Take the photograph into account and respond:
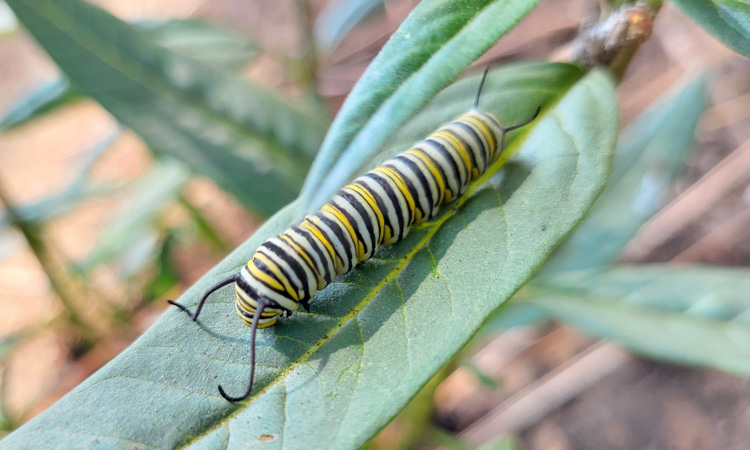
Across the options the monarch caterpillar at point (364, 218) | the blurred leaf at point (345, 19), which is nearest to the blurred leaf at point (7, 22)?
the blurred leaf at point (345, 19)

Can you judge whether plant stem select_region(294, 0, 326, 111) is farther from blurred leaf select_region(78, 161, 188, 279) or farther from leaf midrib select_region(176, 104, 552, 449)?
leaf midrib select_region(176, 104, 552, 449)

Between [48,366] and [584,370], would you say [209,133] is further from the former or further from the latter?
[48,366]

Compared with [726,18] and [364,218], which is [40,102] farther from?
[726,18]

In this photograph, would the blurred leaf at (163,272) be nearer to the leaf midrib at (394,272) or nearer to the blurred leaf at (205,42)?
the blurred leaf at (205,42)

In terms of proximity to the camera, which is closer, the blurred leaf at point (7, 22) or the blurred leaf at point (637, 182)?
the blurred leaf at point (637, 182)

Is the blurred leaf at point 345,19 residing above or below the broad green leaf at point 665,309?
above

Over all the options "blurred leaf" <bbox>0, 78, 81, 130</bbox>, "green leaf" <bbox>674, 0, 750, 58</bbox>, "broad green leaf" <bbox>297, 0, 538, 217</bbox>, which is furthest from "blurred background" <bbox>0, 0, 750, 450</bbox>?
"broad green leaf" <bbox>297, 0, 538, 217</bbox>
